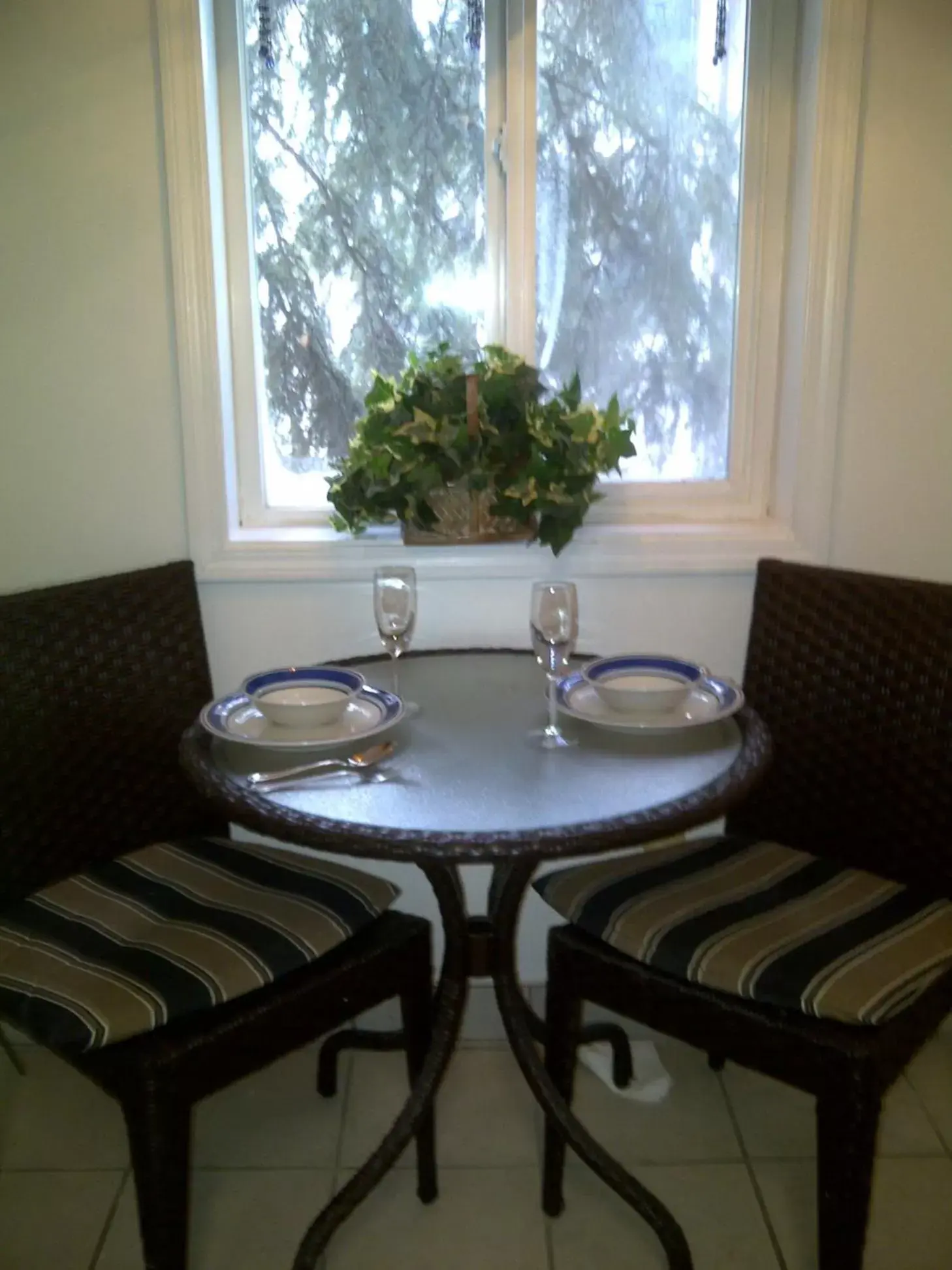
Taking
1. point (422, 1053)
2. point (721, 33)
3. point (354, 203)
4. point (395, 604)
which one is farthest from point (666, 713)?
point (721, 33)

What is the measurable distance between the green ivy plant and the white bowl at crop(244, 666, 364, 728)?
38cm

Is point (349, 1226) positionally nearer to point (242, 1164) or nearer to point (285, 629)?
point (242, 1164)

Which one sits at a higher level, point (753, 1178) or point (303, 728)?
point (303, 728)

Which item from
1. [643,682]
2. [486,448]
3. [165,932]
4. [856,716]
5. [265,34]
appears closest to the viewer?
[165,932]

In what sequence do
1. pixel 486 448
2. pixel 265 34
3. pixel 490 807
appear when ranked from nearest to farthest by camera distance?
1. pixel 490 807
2. pixel 486 448
3. pixel 265 34

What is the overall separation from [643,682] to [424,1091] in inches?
25.9

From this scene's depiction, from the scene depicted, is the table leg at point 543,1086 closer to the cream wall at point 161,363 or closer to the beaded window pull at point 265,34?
the cream wall at point 161,363

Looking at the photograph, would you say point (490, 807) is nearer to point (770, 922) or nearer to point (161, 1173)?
point (770, 922)

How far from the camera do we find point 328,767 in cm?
123

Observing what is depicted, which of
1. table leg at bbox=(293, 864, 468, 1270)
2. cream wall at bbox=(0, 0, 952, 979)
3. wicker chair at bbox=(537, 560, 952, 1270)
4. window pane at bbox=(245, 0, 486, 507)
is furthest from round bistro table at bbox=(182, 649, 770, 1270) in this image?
window pane at bbox=(245, 0, 486, 507)

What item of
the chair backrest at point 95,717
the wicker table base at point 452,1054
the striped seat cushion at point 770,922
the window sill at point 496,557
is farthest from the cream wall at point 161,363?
the wicker table base at point 452,1054

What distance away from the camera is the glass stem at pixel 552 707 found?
1.38 metres

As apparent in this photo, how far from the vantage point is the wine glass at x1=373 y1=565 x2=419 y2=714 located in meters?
1.48

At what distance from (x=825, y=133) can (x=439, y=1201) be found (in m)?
1.88
